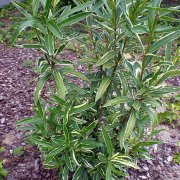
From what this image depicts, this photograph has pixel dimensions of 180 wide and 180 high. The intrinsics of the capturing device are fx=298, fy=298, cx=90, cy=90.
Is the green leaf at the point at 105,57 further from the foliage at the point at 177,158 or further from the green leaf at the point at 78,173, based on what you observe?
the foliage at the point at 177,158

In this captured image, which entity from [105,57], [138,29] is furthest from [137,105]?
[138,29]

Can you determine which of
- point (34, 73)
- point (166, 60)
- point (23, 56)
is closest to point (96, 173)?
point (166, 60)

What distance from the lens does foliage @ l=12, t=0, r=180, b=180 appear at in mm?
1668

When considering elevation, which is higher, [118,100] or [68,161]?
[118,100]

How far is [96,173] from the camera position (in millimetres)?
2254

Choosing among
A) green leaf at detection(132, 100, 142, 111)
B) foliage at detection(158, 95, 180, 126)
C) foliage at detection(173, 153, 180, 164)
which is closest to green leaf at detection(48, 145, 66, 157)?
green leaf at detection(132, 100, 142, 111)

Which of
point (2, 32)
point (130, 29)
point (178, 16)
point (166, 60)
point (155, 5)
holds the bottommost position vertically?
point (178, 16)

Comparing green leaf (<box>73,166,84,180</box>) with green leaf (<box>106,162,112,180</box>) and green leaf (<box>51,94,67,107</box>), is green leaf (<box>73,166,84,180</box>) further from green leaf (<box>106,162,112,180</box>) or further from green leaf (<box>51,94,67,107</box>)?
green leaf (<box>51,94,67,107</box>)

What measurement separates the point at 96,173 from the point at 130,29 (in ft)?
3.79

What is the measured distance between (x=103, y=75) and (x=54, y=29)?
0.62 meters

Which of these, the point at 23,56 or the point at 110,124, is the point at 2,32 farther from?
the point at 110,124

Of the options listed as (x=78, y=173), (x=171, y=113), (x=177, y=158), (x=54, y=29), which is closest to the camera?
(x=54, y=29)

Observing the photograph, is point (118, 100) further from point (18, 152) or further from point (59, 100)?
point (18, 152)

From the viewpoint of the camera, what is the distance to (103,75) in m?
2.11
